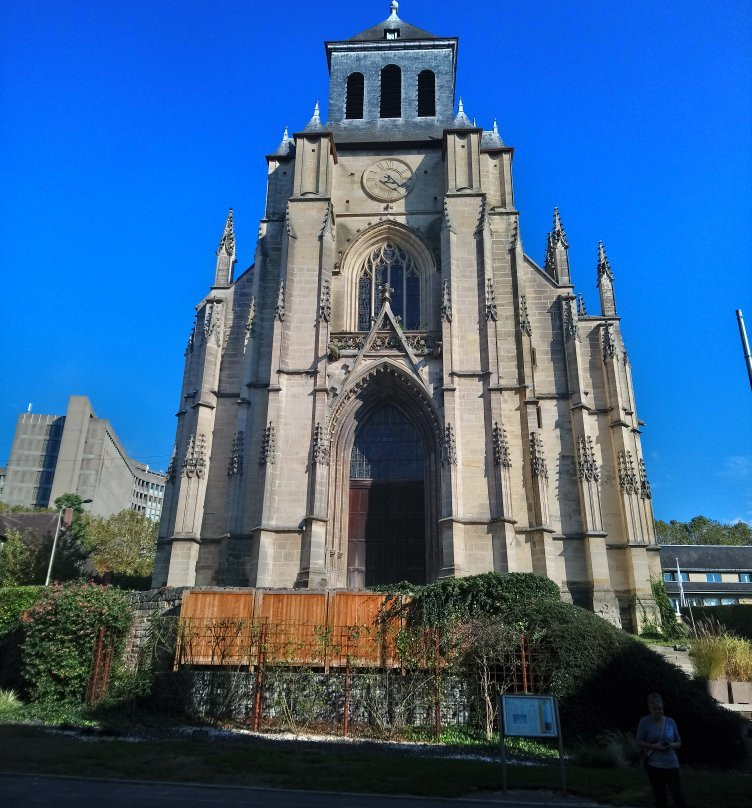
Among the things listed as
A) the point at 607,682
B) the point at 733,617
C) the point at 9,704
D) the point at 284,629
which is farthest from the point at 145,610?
the point at 733,617

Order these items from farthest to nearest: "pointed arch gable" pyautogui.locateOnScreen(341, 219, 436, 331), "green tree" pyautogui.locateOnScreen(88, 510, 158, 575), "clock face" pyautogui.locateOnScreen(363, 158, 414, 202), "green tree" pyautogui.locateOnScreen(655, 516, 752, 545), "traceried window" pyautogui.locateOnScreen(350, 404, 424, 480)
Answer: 1. "green tree" pyautogui.locateOnScreen(655, 516, 752, 545)
2. "green tree" pyautogui.locateOnScreen(88, 510, 158, 575)
3. "clock face" pyautogui.locateOnScreen(363, 158, 414, 202)
4. "pointed arch gable" pyautogui.locateOnScreen(341, 219, 436, 331)
5. "traceried window" pyautogui.locateOnScreen(350, 404, 424, 480)

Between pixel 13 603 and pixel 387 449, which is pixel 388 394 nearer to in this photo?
pixel 387 449

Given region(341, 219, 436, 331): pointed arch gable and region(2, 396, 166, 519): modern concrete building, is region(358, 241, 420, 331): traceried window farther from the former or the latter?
region(2, 396, 166, 519): modern concrete building

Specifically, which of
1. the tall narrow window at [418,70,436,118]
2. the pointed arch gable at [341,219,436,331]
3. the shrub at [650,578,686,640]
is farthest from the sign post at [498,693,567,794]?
→ the tall narrow window at [418,70,436,118]

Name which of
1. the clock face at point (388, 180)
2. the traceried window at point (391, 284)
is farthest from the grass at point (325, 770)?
the clock face at point (388, 180)

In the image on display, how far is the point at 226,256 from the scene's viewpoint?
27.3 metres

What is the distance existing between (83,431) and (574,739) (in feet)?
277

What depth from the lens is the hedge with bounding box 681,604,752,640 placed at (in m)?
21.6

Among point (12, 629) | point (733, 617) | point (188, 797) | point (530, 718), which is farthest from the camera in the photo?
point (733, 617)

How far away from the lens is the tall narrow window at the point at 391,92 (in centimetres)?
3250

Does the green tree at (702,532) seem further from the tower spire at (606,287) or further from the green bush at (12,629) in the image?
the green bush at (12,629)

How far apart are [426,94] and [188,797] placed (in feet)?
105

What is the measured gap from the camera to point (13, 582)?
25.4 metres

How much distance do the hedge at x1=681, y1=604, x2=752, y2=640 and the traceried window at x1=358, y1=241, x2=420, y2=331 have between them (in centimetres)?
1440
